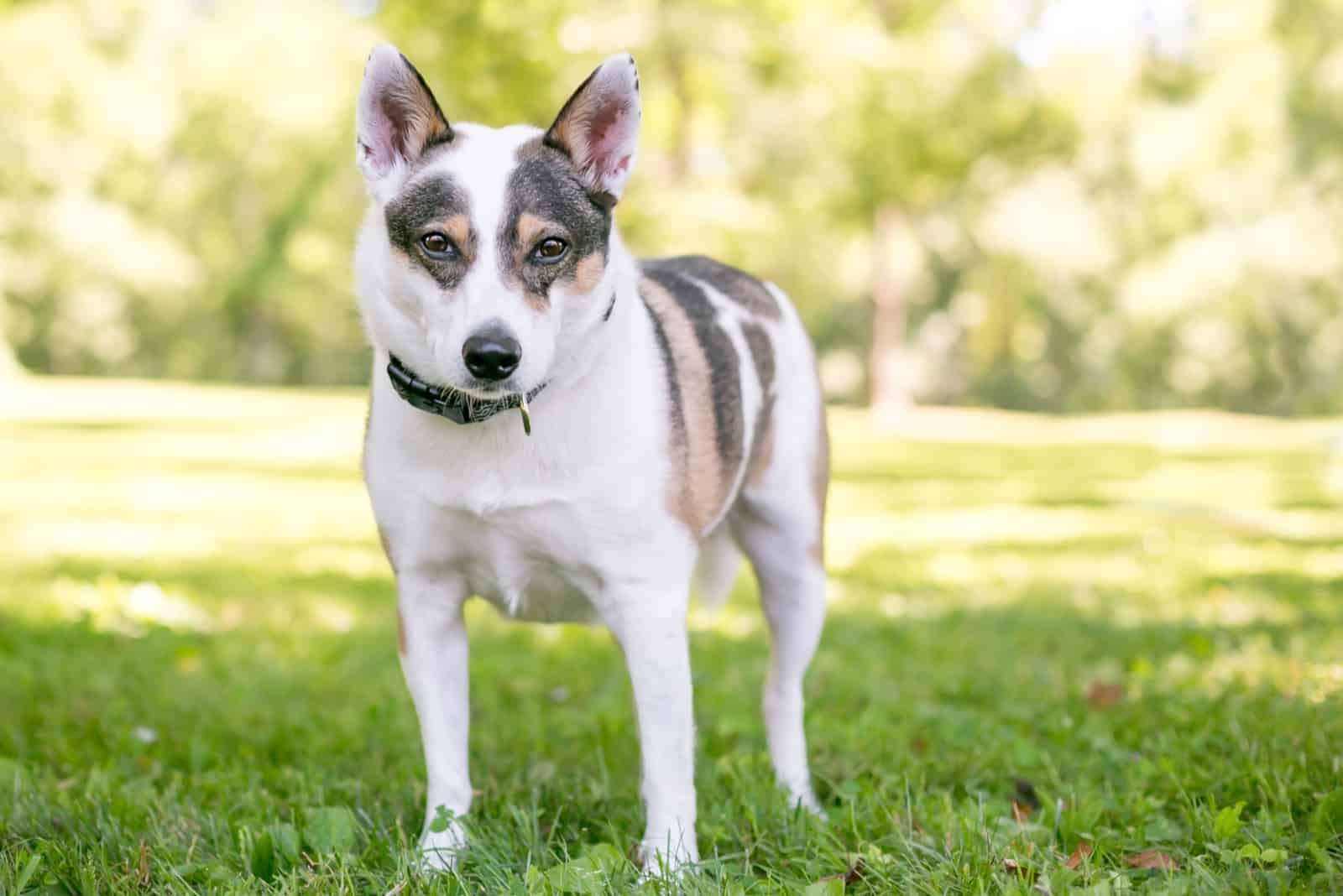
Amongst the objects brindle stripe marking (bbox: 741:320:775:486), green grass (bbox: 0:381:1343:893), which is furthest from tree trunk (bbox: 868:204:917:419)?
brindle stripe marking (bbox: 741:320:775:486)

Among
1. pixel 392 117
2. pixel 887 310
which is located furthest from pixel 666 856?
pixel 887 310

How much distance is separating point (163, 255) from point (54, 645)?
3133 cm

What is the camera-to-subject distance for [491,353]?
8.87 feet

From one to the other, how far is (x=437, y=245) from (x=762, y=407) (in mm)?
1266

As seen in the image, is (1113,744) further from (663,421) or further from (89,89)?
(89,89)

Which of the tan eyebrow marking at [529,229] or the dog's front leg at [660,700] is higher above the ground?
the tan eyebrow marking at [529,229]

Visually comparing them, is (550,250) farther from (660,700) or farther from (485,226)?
(660,700)

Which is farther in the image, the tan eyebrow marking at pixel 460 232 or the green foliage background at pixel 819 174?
the green foliage background at pixel 819 174

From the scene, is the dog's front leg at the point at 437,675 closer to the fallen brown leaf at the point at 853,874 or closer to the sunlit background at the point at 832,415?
the sunlit background at the point at 832,415

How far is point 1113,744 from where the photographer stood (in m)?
3.93

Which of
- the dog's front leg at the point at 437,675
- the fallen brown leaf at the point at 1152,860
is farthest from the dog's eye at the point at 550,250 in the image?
the fallen brown leaf at the point at 1152,860

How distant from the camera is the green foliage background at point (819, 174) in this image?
1941 centimetres

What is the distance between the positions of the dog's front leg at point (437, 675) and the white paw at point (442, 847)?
8cm

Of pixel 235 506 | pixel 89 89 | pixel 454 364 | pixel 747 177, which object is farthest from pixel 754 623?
pixel 747 177
